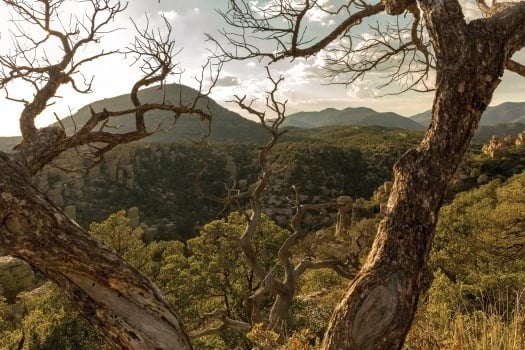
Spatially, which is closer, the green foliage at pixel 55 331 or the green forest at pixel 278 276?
the green forest at pixel 278 276

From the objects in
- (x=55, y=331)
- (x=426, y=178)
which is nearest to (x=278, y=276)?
(x=55, y=331)

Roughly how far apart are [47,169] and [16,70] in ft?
149

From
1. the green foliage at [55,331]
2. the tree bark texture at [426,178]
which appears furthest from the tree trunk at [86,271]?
the green foliage at [55,331]

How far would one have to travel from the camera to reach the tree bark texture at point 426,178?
6.97 ft

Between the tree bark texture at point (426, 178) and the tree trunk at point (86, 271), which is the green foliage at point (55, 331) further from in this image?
the tree bark texture at point (426, 178)

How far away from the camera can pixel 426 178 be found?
2.34 meters

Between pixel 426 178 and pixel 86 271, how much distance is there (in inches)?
86.5

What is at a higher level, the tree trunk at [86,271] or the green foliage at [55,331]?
the tree trunk at [86,271]

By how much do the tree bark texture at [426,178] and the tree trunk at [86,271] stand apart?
1.07 m

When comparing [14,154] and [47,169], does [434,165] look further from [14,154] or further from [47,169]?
[47,169]

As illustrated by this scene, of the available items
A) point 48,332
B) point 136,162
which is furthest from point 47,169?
point 48,332

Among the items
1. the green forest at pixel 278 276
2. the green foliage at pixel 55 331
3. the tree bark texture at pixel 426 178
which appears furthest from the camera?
the green foliage at pixel 55 331

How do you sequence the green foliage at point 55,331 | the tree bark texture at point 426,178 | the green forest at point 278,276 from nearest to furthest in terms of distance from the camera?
1. the tree bark texture at point 426,178
2. the green forest at point 278,276
3. the green foliage at point 55,331

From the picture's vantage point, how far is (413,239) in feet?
7.40
